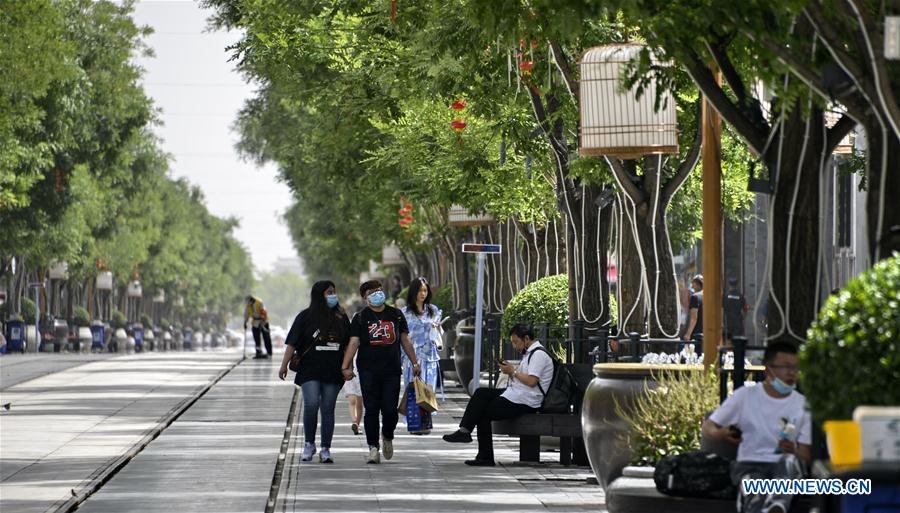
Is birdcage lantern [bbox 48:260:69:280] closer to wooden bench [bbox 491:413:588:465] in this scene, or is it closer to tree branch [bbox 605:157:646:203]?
tree branch [bbox 605:157:646:203]

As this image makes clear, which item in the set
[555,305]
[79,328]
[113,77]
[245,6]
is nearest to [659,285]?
[555,305]

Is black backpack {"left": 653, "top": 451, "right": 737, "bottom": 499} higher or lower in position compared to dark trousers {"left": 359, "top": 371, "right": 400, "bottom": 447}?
lower

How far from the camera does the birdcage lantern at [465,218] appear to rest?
119ft

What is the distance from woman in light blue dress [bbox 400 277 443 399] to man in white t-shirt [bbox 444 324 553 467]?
436 cm

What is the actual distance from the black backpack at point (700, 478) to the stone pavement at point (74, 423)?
5.28 metres

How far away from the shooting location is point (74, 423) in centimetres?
2478

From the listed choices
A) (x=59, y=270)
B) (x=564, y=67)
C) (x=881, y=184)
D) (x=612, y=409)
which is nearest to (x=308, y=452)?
(x=564, y=67)

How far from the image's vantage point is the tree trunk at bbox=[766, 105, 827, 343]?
1291 centimetres

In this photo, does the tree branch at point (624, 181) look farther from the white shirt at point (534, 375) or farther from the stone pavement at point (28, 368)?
the stone pavement at point (28, 368)

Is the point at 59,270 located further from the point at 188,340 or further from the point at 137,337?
Answer: the point at 188,340

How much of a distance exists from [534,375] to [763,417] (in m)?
7.13

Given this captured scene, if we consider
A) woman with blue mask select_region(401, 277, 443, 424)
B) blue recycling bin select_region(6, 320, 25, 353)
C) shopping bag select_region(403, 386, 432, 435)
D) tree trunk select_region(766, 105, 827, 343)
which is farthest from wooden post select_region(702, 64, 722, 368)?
blue recycling bin select_region(6, 320, 25, 353)

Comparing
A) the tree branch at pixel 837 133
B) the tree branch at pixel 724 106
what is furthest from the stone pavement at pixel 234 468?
the tree branch at pixel 837 133

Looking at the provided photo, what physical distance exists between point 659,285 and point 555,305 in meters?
6.15
